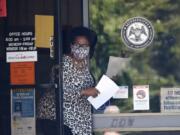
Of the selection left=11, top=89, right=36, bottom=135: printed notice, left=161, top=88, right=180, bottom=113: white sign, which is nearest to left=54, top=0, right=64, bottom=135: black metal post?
left=11, top=89, right=36, bottom=135: printed notice

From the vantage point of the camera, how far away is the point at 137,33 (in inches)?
311

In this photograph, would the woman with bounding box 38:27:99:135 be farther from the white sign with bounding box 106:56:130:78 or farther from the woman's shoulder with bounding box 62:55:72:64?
the white sign with bounding box 106:56:130:78

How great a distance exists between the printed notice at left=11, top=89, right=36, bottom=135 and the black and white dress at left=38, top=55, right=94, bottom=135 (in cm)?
48

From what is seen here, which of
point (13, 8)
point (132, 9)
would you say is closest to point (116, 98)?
point (132, 9)

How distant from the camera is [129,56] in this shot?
7.94 meters

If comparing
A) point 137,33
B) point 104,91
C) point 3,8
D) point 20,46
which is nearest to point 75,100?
point 104,91

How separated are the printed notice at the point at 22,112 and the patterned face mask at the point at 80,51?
2.30 feet

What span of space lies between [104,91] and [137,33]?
2.52 ft

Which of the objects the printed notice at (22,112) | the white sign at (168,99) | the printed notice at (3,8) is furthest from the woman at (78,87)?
the printed notice at (3,8)

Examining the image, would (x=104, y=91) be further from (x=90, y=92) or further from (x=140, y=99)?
(x=140, y=99)

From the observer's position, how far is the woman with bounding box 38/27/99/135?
25.5 ft

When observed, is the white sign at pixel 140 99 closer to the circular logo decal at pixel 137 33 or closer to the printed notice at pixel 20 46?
the circular logo decal at pixel 137 33

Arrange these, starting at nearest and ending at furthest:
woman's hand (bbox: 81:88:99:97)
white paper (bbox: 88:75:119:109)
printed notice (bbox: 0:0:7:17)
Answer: woman's hand (bbox: 81:88:99:97)
white paper (bbox: 88:75:119:109)
printed notice (bbox: 0:0:7:17)

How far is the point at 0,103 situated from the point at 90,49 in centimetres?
126
